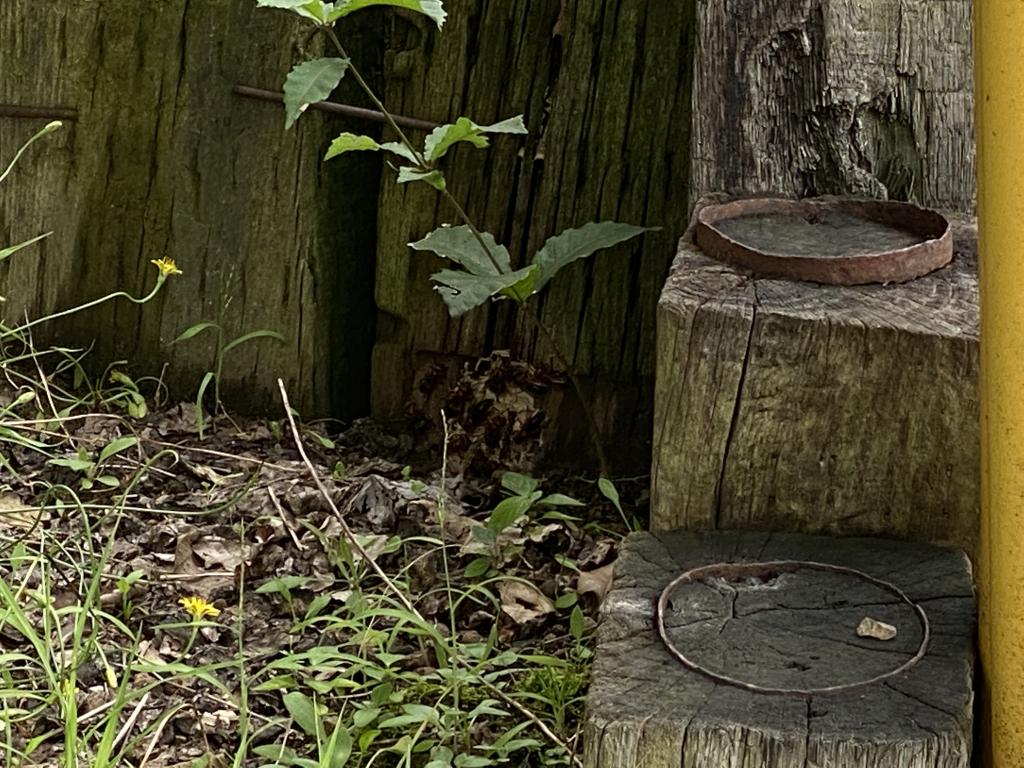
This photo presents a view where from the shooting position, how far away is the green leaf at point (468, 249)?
11.0ft

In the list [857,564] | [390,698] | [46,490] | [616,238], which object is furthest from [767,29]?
[46,490]

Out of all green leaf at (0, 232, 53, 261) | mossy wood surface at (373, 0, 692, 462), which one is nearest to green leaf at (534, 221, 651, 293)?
mossy wood surface at (373, 0, 692, 462)

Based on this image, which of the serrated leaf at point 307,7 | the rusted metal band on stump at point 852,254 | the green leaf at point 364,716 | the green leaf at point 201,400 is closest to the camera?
the rusted metal band on stump at point 852,254

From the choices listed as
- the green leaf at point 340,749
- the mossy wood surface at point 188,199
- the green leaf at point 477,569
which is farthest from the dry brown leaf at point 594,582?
A: the mossy wood surface at point 188,199

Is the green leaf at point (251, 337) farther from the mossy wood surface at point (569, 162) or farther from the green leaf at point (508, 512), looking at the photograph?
the green leaf at point (508, 512)

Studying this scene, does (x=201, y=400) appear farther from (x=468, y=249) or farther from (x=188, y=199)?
(x=468, y=249)

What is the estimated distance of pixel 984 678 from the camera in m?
1.95

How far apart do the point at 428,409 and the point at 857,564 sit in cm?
186

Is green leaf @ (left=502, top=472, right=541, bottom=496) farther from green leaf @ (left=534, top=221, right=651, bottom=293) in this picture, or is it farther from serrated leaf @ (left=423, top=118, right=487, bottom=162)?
serrated leaf @ (left=423, top=118, right=487, bottom=162)

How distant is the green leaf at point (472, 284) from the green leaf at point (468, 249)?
0.23 ft

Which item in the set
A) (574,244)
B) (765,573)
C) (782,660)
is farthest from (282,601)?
(782,660)

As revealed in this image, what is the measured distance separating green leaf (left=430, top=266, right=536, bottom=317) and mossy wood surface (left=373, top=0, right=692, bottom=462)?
44 centimetres

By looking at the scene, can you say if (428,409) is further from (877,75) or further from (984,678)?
(984,678)

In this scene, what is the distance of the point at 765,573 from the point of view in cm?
214
